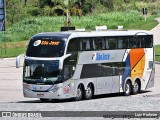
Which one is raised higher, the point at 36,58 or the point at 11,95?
the point at 36,58

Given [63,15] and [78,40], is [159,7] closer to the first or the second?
[63,15]

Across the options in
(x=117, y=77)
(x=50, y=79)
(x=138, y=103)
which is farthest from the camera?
(x=117, y=77)

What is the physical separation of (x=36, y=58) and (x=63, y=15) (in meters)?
78.0

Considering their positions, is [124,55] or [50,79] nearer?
[50,79]

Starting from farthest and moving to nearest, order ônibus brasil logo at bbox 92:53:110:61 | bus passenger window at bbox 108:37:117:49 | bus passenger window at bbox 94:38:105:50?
bus passenger window at bbox 108:37:117:49 < bus passenger window at bbox 94:38:105:50 < ônibus brasil logo at bbox 92:53:110:61

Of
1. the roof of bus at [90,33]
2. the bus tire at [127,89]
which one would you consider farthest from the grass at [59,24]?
the bus tire at [127,89]

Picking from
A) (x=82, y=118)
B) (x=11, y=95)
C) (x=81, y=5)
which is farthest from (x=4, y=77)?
(x=81, y=5)

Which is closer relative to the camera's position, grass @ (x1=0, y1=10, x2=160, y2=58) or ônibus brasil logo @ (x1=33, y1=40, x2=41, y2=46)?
ônibus brasil logo @ (x1=33, y1=40, x2=41, y2=46)

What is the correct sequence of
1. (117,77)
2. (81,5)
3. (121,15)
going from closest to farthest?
(117,77) < (121,15) < (81,5)

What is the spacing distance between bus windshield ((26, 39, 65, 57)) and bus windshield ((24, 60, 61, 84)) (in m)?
0.48

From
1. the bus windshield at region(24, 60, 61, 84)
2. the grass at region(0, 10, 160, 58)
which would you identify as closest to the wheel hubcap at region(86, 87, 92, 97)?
the bus windshield at region(24, 60, 61, 84)

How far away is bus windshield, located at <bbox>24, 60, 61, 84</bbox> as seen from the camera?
31781mm

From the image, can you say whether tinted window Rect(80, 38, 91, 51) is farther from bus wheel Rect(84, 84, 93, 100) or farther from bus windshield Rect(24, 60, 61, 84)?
bus windshield Rect(24, 60, 61, 84)

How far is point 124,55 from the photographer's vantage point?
37.0 m
